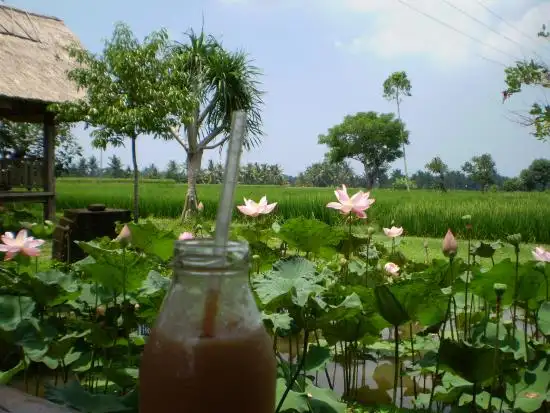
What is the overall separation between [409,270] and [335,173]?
68046mm

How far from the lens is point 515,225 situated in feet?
29.6

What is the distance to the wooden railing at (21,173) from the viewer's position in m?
8.80

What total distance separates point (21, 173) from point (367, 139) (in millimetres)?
43573

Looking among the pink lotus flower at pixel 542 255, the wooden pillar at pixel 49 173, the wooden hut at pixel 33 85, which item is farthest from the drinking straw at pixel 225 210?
the wooden pillar at pixel 49 173

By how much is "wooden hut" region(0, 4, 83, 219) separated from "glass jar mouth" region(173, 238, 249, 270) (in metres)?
8.62

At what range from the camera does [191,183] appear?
14.1 m

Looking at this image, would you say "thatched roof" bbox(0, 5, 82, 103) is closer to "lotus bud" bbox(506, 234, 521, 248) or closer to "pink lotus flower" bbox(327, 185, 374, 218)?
"pink lotus flower" bbox(327, 185, 374, 218)

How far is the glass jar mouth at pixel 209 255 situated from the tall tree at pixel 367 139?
4989cm

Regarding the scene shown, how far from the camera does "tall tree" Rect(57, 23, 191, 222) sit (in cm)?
1129

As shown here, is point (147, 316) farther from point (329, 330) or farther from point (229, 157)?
point (229, 157)

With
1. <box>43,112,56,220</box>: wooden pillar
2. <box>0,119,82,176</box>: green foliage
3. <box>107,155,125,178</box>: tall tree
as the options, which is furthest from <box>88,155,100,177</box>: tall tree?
<box>43,112,56,220</box>: wooden pillar

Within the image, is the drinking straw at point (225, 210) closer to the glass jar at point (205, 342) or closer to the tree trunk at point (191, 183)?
the glass jar at point (205, 342)

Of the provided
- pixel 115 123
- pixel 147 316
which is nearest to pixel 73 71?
pixel 115 123

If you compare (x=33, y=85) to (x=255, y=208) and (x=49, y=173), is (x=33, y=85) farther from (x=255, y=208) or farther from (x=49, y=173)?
(x=255, y=208)
